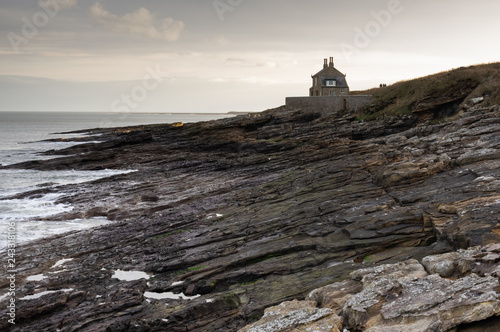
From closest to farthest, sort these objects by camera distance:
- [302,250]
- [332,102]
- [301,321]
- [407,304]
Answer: [407,304]
[301,321]
[302,250]
[332,102]

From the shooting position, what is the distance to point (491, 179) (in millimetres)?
19156

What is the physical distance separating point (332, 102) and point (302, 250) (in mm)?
42952

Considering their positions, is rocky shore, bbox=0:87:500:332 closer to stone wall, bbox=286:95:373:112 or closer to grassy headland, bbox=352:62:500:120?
grassy headland, bbox=352:62:500:120

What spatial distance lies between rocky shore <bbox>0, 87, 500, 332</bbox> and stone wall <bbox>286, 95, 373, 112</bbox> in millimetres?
19722

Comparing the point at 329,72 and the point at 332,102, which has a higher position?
the point at 329,72

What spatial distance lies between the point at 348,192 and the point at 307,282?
9183 mm

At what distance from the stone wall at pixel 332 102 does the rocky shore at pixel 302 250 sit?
19722mm

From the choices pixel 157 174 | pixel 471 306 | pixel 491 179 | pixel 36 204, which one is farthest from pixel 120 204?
pixel 471 306

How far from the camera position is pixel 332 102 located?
5884cm

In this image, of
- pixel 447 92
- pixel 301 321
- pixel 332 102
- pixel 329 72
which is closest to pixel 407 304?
pixel 301 321

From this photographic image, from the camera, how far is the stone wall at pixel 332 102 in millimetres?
55000

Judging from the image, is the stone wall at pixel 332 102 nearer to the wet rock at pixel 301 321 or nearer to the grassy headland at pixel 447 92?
the grassy headland at pixel 447 92

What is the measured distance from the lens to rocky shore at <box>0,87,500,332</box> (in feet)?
36.2

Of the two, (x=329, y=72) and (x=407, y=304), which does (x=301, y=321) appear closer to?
(x=407, y=304)
